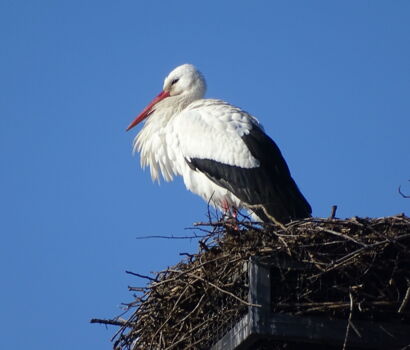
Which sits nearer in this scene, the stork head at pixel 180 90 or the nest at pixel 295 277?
the nest at pixel 295 277

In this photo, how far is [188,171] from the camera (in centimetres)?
697

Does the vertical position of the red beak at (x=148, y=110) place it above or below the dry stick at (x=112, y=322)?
above

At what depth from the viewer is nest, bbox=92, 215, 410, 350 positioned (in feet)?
14.8

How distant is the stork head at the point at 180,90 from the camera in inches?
309

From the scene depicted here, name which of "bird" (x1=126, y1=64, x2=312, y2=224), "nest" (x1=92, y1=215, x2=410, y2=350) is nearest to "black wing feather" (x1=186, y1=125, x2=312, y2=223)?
"bird" (x1=126, y1=64, x2=312, y2=224)

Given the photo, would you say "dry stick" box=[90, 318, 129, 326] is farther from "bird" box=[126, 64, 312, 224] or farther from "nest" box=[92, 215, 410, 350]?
"bird" box=[126, 64, 312, 224]

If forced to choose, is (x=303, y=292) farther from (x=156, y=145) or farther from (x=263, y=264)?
(x=156, y=145)

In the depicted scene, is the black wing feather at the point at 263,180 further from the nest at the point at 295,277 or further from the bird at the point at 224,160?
the nest at the point at 295,277

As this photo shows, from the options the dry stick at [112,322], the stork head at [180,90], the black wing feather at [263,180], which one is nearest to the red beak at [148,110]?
the stork head at [180,90]

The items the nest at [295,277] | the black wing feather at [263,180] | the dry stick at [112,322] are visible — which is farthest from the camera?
the black wing feather at [263,180]

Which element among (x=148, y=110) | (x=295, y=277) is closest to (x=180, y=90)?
(x=148, y=110)

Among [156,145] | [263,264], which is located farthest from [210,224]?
[156,145]

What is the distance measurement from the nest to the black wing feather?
110 centimetres

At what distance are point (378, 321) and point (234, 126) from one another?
254 cm
